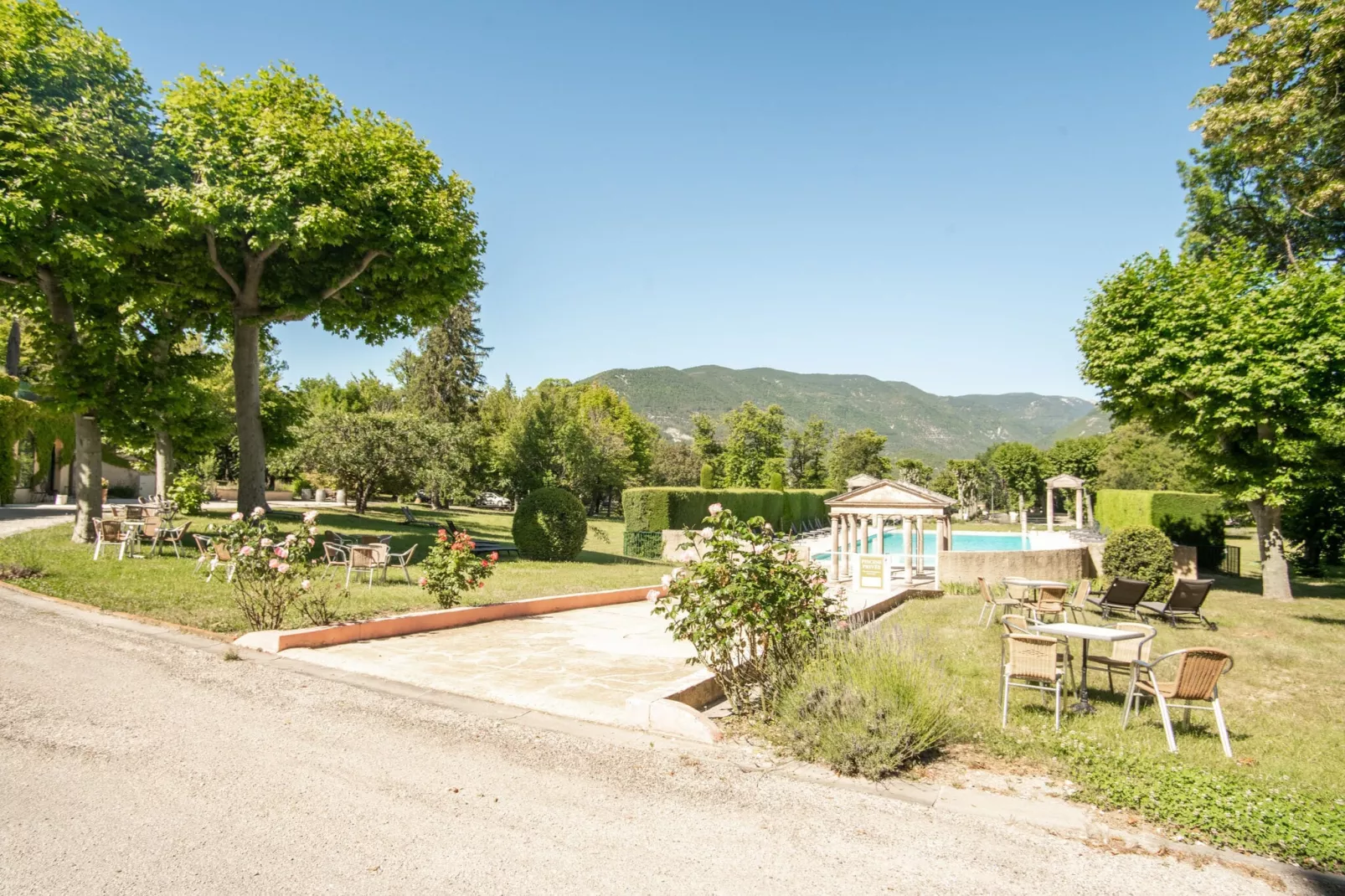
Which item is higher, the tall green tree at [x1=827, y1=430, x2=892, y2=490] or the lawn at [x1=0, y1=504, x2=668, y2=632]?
the tall green tree at [x1=827, y1=430, x2=892, y2=490]

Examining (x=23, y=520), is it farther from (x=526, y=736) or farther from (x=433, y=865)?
(x=433, y=865)

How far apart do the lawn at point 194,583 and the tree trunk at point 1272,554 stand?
1324cm

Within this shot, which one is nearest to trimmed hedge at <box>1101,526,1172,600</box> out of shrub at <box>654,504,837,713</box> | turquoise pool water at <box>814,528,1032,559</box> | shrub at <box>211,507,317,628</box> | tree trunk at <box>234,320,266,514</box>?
shrub at <box>654,504,837,713</box>

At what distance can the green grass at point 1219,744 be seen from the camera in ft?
12.4

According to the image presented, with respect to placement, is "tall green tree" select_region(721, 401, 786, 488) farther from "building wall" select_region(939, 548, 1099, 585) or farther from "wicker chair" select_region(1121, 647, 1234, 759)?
"wicker chair" select_region(1121, 647, 1234, 759)

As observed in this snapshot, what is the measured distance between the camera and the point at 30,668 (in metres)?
6.27

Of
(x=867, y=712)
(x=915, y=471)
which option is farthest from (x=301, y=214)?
(x=915, y=471)

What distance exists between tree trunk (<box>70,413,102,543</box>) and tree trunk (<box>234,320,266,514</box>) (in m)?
2.56

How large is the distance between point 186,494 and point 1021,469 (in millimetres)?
57739

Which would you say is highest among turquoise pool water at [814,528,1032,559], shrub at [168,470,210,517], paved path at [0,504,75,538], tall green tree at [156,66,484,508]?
tall green tree at [156,66,484,508]

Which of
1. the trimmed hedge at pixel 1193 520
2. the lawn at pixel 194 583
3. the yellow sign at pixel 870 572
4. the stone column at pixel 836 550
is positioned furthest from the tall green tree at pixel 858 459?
the lawn at pixel 194 583

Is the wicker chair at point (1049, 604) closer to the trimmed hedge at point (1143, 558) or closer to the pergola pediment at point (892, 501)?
the trimmed hedge at point (1143, 558)

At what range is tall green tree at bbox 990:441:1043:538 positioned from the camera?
2338 inches

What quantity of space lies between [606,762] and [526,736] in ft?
2.44
